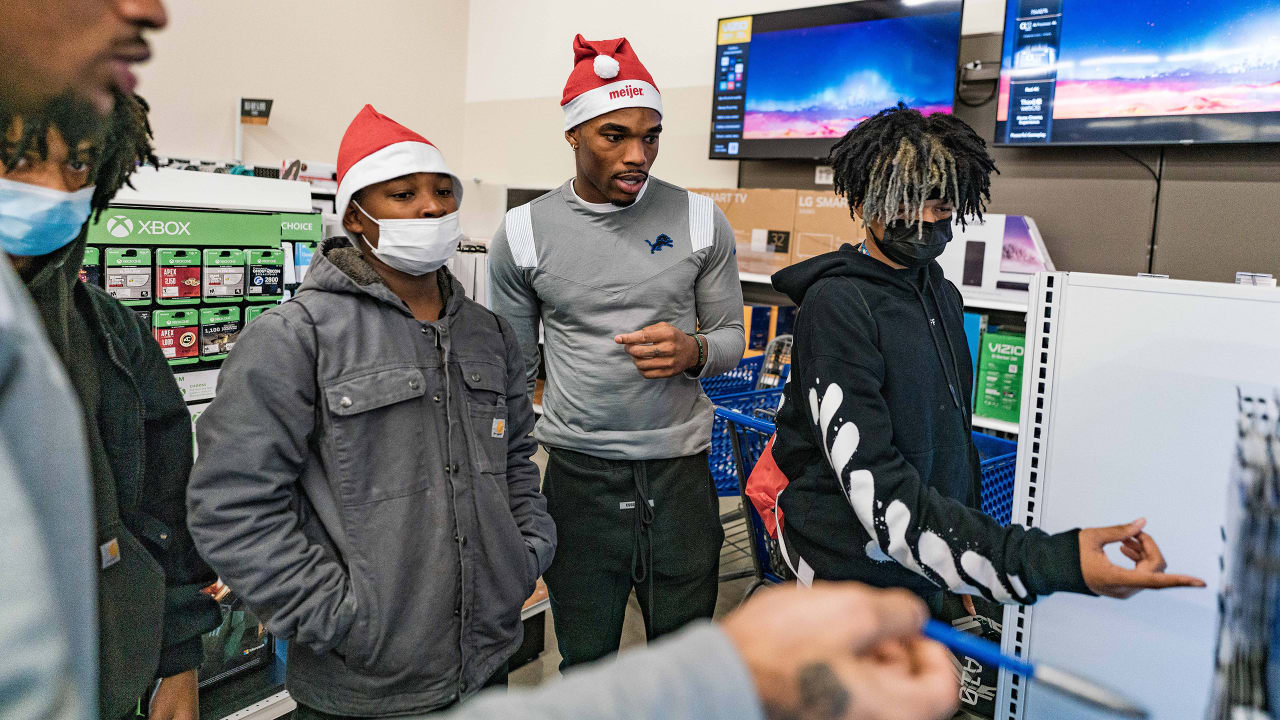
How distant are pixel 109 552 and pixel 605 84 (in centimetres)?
142

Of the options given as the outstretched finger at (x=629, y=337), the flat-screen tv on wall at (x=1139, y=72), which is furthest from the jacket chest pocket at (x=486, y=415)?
the flat-screen tv on wall at (x=1139, y=72)

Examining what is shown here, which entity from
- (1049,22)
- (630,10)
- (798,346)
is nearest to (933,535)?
(798,346)

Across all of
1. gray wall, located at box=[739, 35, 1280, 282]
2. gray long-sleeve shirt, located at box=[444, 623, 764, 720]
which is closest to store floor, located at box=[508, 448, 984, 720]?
gray long-sleeve shirt, located at box=[444, 623, 764, 720]

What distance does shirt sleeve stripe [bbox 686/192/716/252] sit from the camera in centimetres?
200

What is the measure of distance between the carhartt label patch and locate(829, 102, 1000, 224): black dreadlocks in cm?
127

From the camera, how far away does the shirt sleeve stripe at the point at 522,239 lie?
1.95 metres

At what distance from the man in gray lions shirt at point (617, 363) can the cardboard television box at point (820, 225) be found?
1.99 meters

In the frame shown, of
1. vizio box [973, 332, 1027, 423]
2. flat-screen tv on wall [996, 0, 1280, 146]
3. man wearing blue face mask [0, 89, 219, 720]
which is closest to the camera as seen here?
man wearing blue face mask [0, 89, 219, 720]

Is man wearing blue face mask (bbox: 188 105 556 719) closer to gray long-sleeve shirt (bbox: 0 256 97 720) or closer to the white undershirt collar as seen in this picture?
the white undershirt collar

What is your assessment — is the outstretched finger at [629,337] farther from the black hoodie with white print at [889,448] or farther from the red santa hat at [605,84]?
the red santa hat at [605,84]

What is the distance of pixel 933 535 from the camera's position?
119 centimetres

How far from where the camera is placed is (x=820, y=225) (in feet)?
13.1

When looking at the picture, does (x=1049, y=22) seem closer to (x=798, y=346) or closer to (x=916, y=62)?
(x=916, y=62)

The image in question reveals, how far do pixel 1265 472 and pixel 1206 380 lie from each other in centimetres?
49
